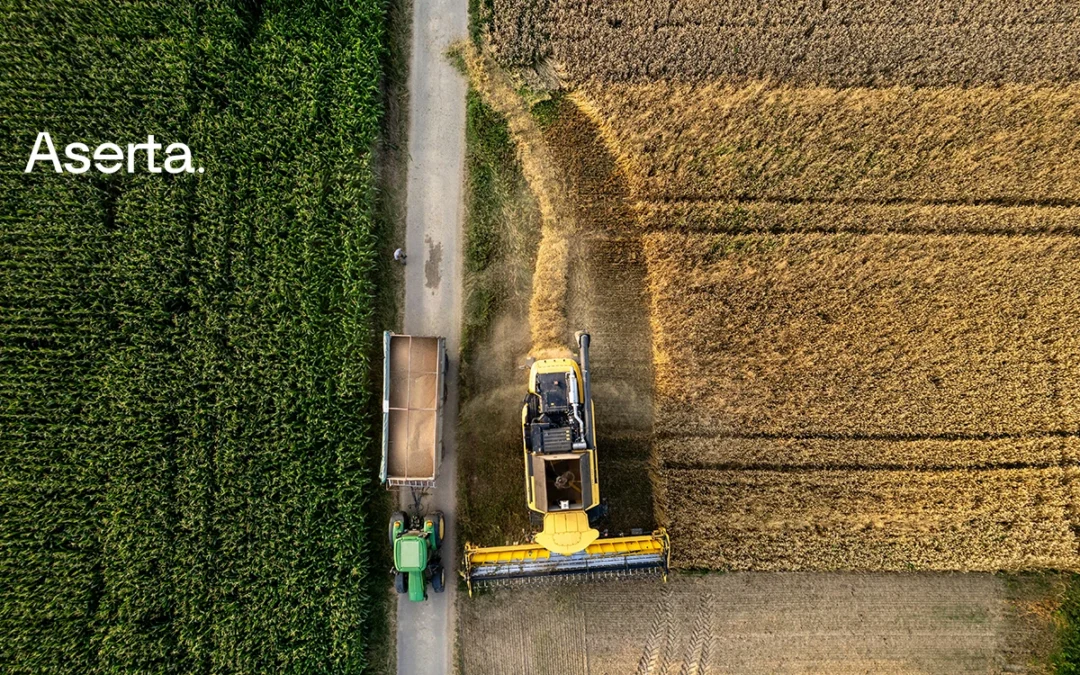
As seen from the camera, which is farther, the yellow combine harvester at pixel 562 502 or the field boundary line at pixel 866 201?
the field boundary line at pixel 866 201

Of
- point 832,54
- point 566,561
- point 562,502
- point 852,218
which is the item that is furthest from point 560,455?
point 832,54

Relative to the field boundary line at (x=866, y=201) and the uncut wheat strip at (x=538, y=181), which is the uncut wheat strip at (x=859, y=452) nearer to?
the uncut wheat strip at (x=538, y=181)

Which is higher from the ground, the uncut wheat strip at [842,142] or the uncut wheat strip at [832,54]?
the uncut wheat strip at [832,54]

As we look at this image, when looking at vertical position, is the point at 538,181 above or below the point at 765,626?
above

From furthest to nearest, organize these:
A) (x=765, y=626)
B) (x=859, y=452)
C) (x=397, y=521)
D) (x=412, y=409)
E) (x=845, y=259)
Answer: (x=845, y=259) < (x=859, y=452) < (x=765, y=626) < (x=397, y=521) < (x=412, y=409)

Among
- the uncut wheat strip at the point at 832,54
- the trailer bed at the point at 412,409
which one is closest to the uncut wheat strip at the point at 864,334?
the uncut wheat strip at the point at 832,54

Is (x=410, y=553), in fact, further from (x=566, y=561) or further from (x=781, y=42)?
(x=781, y=42)

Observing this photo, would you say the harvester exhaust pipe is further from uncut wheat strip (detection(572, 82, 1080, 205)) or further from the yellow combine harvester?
uncut wheat strip (detection(572, 82, 1080, 205))
